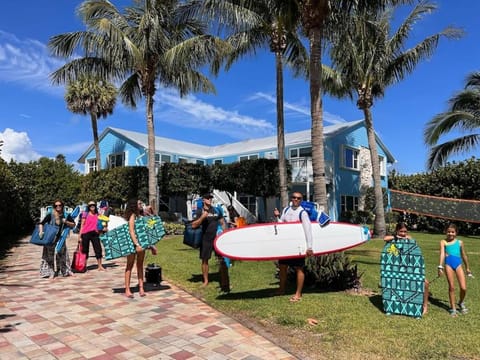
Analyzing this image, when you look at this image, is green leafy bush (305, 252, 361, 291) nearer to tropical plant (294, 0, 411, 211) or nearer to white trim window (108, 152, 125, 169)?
tropical plant (294, 0, 411, 211)

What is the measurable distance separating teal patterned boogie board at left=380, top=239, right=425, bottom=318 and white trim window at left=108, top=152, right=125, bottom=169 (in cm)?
2812

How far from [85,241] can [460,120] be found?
60.3 feet

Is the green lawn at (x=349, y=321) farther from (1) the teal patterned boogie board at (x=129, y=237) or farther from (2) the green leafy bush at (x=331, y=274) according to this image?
(1) the teal patterned boogie board at (x=129, y=237)

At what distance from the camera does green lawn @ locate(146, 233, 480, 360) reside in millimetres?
4386

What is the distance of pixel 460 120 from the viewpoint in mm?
19656

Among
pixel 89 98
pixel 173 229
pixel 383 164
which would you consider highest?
pixel 89 98

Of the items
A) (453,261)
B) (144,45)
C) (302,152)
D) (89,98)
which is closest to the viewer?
(453,261)

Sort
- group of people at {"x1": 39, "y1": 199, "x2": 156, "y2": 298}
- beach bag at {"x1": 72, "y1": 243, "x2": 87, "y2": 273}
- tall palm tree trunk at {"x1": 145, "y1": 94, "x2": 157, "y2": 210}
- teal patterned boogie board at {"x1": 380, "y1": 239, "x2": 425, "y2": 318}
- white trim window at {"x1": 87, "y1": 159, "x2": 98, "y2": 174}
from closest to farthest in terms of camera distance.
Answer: teal patterned boogie board at {"x1": 380, "y1": 239, "x2": 425, "y2": 318}, group of people at {"x1": 39, "y1": 199, "x2": 156, "y2": 298}, beach bag at {"x1": 72, "y1": 243, "x2": 87, "y2": 273}, tall palm tree trunk at {"x1": 145, "y1": 94, "x2": 157, "y2": 210}, white trim window at {"x1": 87, "y1": 159, "x2": 98, "y2": 174}

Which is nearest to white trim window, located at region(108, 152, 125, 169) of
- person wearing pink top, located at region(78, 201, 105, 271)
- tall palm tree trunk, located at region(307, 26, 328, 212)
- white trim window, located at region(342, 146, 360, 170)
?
white trim window, located at region(342, 146, 360, 170)

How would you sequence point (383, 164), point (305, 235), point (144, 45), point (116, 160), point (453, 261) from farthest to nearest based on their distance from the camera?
1. point (383, 164)
2. point (116, 160)
3. point (144, 45)
4. point (305, 235)
5. point (453, 261)

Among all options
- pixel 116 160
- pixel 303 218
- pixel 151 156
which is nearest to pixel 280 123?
pixel 151 156

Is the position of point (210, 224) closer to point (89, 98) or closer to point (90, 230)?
point (90, 230)

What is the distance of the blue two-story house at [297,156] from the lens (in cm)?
2762

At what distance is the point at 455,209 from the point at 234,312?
63.5 feet
